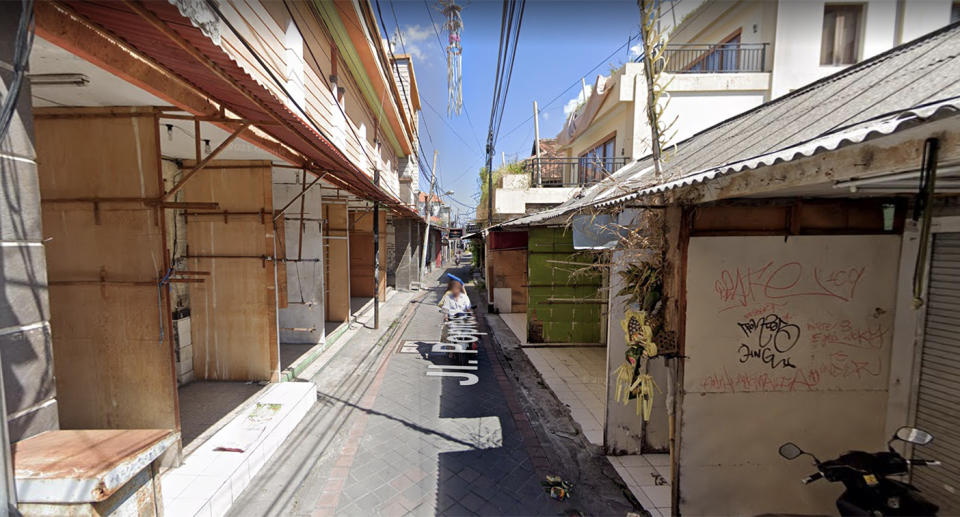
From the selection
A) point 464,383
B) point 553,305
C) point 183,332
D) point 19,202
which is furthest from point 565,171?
point 19,202

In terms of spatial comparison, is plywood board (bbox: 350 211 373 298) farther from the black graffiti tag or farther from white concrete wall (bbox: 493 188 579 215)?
the black graffiti tag

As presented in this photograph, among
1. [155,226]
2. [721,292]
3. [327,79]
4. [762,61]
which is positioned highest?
[762,61]

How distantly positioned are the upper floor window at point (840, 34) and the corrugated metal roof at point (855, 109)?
8.90m

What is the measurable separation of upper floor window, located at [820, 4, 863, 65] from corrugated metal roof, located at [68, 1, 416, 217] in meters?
13.4

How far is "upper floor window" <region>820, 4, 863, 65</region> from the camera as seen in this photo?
912 cm

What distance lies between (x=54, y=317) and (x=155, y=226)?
1.14m

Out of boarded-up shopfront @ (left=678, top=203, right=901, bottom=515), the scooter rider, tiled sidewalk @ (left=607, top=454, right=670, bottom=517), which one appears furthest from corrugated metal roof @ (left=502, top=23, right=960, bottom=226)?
the scooter rider

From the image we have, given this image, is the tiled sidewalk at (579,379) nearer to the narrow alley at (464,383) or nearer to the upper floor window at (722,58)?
the narrow alley at (464,383)

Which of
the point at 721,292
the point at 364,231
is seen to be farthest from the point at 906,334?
the point at 364,231

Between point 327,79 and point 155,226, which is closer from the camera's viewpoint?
point 155,226

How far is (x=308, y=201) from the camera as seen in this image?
6590 mm

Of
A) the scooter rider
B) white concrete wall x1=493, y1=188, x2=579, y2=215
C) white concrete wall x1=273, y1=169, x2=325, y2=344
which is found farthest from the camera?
white concrete wall x1=493, y1=188, x2=579, y2=215

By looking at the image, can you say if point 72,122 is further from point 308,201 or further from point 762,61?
point 762,61

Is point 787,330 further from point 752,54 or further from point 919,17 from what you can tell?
point 919,17
